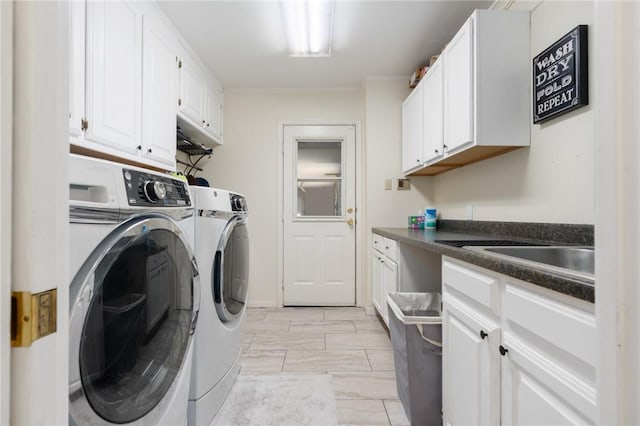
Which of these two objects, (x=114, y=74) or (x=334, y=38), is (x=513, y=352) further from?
(x=334, y=38)

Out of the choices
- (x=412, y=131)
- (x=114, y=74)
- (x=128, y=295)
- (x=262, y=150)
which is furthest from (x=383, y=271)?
(x=114, y=74)

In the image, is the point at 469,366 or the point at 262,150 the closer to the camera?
the point at 469,366

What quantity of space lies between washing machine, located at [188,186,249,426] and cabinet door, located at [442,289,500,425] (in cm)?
106

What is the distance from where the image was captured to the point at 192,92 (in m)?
2.49

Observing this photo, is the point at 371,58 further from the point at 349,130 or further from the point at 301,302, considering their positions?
the point at 301,302

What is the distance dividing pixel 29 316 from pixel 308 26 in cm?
234

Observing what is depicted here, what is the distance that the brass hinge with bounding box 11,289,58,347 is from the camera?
350 millimetres

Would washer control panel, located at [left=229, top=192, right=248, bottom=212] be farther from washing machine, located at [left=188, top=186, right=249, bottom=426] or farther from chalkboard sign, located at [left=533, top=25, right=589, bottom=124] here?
chalkboard sign, located at [left=533, top=25, right=589, bottom=124]

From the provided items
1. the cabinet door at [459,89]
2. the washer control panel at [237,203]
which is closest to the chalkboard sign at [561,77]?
the cabinet door at [459,89]

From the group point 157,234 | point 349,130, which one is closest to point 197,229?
point 157,234

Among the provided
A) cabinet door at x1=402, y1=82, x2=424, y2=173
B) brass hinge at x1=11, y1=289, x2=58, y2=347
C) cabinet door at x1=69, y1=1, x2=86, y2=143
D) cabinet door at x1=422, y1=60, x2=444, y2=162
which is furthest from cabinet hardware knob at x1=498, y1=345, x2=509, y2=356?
cabinet door at x1=69, y1=1, x2=86, y2=143

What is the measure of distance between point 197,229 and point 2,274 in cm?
104

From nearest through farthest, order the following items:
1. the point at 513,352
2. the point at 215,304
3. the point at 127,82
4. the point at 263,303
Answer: the point at 513,352 < the point at 215,304 < the point at 127,82 < the point at 263,303

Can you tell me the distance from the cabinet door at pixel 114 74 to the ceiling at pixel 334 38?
19.3 inches
